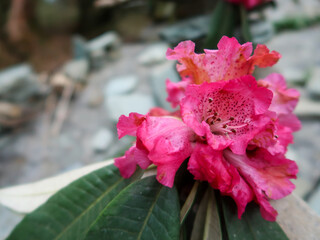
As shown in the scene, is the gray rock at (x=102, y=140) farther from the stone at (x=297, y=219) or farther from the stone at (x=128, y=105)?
the stone at (x=297, y=219)

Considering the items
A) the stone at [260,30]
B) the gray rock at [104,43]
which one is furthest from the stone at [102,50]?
the stone at [260,30]

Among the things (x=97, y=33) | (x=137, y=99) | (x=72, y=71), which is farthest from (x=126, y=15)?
(x=137, y=99)

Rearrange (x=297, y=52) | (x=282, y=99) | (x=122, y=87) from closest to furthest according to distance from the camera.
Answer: (x=282, y=99)
(x=122, y=87)
(x=297, y=52)

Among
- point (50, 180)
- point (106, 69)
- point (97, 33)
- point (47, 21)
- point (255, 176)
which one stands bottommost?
point (255, 176)

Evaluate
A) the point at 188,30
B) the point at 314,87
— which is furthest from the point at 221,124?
the point at 314,87

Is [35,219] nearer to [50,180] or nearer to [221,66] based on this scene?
[50,180]

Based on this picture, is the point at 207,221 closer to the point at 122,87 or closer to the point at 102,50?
the point at 122,87

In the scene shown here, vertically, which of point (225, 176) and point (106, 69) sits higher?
point (106, 69)
